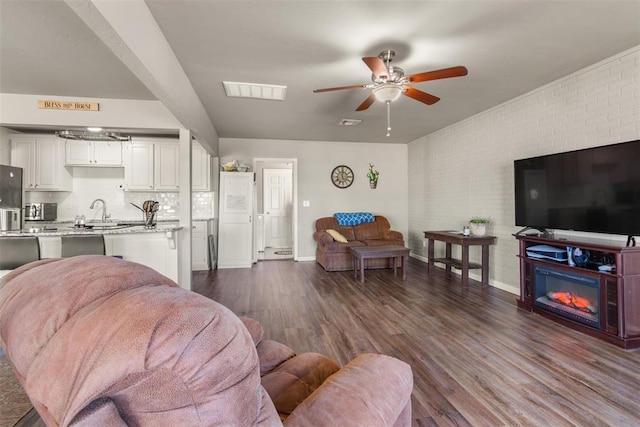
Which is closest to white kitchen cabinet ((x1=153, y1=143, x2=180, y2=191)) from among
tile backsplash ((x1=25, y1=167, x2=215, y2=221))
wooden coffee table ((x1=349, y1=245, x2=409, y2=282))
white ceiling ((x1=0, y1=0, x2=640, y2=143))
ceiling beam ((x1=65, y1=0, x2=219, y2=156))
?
tile backsplash ((x1=25, y1=167, x2=215, y2=221))

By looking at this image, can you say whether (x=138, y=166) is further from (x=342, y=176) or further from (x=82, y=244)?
(x=342, y=176)

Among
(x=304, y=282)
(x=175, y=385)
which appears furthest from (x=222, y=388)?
(x=304, y=282)

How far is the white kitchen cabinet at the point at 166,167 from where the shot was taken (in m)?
4.95

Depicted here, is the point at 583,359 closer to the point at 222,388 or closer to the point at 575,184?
the point at 575,184

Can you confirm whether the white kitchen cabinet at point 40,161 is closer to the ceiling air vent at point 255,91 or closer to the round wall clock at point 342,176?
the ceiling air vent at point 255,91

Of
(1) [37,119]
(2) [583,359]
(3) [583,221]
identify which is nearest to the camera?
(2) [583,359]

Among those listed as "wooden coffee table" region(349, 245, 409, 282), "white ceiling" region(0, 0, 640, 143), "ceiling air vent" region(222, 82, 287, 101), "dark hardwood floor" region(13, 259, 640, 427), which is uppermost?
"ceiling air vent" region(222, 82, 287, 101)

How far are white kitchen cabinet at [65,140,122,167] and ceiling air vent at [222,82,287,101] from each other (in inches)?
105

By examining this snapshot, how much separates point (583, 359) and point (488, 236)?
2070mm

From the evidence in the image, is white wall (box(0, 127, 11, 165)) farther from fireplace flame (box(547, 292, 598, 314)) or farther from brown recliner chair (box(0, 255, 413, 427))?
fireplace flame (box(547, 292, 598, 314))

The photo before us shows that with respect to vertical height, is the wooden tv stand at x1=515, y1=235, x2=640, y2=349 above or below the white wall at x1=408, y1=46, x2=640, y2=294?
below

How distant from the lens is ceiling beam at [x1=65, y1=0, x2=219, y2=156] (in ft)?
4.81

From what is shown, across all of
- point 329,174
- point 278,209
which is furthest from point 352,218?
point 278,209

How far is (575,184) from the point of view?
282 centimetres
